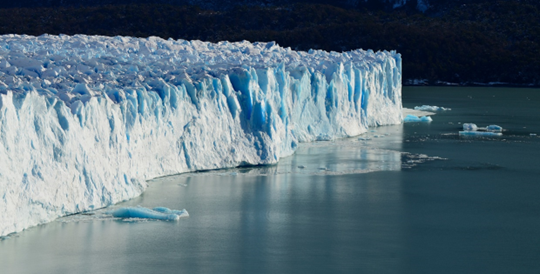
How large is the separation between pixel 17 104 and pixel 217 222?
2.46 metres

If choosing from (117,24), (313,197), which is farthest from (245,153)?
(117,24)


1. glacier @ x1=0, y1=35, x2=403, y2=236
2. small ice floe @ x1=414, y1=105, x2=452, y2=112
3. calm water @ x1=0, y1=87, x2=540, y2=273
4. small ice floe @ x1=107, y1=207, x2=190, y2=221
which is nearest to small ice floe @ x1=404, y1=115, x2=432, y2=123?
glacier @ x1=0, y1=35, x2=403, y2=236

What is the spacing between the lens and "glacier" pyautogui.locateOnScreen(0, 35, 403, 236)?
7.54m

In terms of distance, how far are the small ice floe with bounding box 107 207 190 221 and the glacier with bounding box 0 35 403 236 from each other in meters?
0.37

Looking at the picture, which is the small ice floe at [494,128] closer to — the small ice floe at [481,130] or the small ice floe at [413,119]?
the small ice floe at [481,130]

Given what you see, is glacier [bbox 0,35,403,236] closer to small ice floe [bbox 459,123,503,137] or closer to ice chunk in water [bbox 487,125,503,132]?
small ice floe [bbox 459,123,503,137]

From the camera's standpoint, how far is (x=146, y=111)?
388 inches

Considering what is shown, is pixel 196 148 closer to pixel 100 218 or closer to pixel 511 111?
pixel 100 218

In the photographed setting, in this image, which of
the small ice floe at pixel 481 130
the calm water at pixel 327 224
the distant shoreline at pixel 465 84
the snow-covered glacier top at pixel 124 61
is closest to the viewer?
the calm water at pixel 327 224

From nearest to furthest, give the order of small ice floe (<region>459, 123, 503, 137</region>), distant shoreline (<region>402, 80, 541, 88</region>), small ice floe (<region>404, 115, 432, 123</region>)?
1. small ice floe (<region>459, 123, 503, 137</region>)
2. small ice floe (<region>404, 115, 432, 123</region>)
3. distant shoreline (<region>402, 80, 541, 88</region>)

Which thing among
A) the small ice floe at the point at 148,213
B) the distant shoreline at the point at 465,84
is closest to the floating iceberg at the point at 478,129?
the small ice floe at the point at 148,213

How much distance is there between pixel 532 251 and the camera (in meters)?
7.71

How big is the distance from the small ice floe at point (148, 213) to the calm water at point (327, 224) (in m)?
0.12

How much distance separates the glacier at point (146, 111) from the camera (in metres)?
7.54
